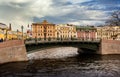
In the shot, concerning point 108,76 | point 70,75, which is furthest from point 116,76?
point 70,75

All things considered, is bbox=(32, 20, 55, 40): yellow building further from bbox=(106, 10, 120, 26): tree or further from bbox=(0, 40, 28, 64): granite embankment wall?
bbox=(0, 40, 28, 64): granite embankment wall

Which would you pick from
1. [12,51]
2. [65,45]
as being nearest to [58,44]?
[65,45]

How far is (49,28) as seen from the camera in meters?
166

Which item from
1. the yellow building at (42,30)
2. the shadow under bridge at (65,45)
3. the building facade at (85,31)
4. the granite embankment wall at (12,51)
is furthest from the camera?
the building facade at (85,31)

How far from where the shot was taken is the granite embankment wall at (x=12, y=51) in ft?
165

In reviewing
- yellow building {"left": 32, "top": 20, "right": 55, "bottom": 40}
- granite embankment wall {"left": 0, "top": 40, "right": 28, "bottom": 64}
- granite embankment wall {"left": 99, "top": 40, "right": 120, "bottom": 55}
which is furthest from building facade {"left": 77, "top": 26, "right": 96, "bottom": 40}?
granite embankment wall {"left": 0, "top": 40, "right": 28, "bottom": 64}

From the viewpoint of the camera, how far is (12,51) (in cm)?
5300

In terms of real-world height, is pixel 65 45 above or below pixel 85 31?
below

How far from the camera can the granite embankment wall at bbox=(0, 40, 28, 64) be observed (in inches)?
1981

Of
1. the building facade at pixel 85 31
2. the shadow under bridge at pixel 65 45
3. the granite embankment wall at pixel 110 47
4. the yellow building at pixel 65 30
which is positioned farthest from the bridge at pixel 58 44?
the building facade at pixel 85 31

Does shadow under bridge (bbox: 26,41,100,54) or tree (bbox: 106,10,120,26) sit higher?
tree (bbox: 106,10,120,26)

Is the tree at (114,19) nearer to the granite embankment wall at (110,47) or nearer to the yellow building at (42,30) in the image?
the granite embankment wall at (110,47)

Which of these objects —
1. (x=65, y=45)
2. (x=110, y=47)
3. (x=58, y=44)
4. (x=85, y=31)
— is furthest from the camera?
(x=85, y=31)

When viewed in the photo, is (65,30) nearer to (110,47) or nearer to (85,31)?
(85,31)
